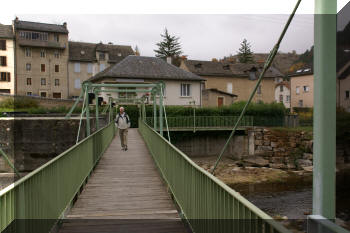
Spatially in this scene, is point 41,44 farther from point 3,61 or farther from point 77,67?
point 77,67

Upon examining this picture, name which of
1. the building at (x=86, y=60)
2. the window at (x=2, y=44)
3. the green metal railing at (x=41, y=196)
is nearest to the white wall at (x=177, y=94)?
the building at (x=86, y=60)

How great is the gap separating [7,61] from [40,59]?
191 inches

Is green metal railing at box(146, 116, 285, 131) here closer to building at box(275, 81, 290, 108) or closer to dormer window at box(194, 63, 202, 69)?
dormer window at box(194, 63, 202, 69)

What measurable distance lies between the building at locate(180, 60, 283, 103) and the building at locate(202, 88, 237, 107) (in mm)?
4354

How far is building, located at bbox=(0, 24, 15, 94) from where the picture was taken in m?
57.8

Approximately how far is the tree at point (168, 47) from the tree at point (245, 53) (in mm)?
14313

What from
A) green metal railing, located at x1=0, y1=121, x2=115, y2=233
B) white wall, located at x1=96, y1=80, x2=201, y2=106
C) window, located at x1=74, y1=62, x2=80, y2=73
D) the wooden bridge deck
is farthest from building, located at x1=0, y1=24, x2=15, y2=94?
green metal railing, located at x1=0, y1=121, x2=115, y2=233

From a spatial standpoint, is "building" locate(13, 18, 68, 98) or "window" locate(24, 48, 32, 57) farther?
"window" locate(24, 48, 32, 57)

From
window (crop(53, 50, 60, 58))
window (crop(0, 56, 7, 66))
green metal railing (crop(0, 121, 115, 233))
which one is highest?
window (crop(53, 50, 60, 58))

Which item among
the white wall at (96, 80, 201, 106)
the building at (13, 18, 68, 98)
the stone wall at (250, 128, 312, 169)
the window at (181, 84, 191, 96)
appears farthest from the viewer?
the building at (13, 18, 68, 98)

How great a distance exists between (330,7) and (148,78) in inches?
1667

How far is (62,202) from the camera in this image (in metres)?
5.93

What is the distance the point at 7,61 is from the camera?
58.6m

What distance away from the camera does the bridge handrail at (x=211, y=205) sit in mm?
2838
